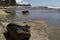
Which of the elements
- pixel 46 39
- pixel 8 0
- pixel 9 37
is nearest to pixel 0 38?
pixel 9 37

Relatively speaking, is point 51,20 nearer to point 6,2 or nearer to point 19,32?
point 19,32

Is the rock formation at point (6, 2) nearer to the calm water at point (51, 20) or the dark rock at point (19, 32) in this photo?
the calm water at point (51, 20)

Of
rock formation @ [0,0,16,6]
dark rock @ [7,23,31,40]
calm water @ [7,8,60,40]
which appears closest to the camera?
dark rock @ [7,23,31,40]

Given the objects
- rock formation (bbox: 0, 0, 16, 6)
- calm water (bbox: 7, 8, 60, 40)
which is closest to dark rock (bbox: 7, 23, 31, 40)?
calm water (bbox: 7, 8, 60, 40)

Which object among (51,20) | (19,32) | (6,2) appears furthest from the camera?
(6,2)

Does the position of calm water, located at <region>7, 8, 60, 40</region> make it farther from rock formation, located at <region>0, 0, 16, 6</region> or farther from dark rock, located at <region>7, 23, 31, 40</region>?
rock formation, located at <region>0, 0, 16, 6</region>

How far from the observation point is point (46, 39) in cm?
1410

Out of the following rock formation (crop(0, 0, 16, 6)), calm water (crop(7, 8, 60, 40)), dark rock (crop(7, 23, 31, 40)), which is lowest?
rock formation (crop(0, 0, 16, 6))

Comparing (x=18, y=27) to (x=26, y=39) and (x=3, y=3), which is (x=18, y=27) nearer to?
(x=26, y=39)

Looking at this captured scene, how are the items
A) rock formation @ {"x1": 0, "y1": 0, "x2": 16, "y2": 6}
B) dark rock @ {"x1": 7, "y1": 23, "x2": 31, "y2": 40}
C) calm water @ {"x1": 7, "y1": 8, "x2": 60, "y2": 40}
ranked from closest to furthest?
dark rock @ {"x1": 7, "y1": 23, "x2": 31, "y2": 40}
calm water @ {"x1": 7, "y1": 8, "x2": 60, "y2": 40}
rock formation @ {"x1": 0, "y1": 0, "x2": 16, "y2": 6}

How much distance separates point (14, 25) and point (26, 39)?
4.48 feet

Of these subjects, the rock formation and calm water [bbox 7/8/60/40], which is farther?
the rock formation

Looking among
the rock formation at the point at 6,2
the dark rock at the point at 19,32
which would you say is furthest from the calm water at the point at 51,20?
the rock formation at the point at 6,2

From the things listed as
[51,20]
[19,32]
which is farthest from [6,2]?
[19,32]
